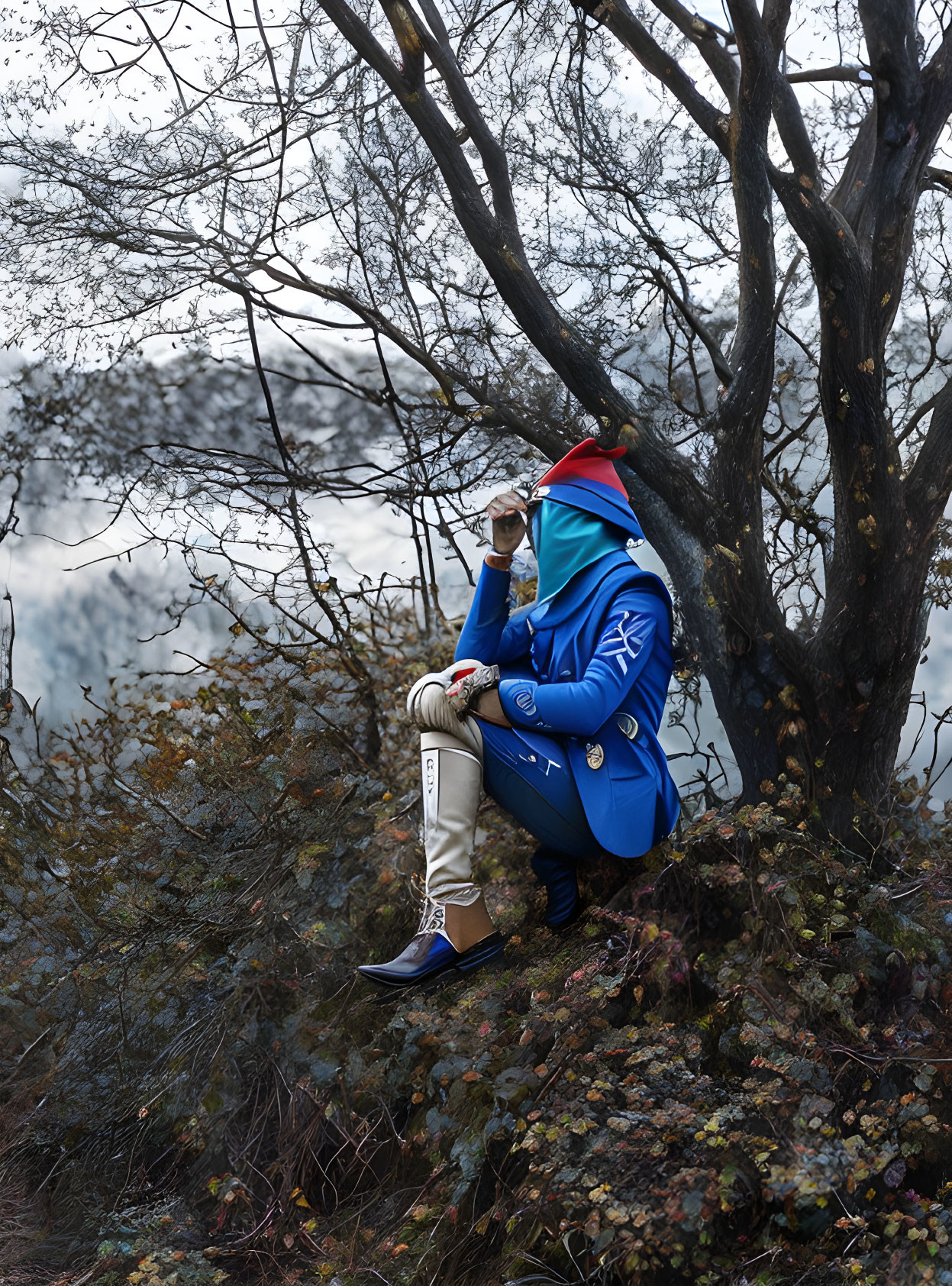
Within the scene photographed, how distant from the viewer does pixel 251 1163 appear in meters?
3.24

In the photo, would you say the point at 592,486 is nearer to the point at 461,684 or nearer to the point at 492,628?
the point at 492,628

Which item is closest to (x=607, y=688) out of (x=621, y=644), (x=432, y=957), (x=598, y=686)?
(x=598, y=686)

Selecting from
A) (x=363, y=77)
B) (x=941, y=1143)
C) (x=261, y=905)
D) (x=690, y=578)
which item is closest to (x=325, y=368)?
(x=363, y=77)

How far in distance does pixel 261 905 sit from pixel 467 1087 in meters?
1.37

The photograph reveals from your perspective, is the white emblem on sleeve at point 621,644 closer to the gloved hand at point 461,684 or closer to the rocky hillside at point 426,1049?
the gloved hand at point 461,684

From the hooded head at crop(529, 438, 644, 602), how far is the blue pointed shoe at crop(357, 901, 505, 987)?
99 cm

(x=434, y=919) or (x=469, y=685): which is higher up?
(x=469, y=685)

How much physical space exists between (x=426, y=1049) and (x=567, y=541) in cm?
165

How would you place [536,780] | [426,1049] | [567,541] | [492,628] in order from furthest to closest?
[426,1049] < [492,628] < [567,541] < [536,780]

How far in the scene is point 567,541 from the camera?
9.70 ft

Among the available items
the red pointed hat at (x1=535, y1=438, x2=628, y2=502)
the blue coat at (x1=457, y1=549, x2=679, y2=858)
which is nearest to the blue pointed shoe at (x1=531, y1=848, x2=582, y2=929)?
the blue coat at (x1=457, y1=549, x2=679, y2=858)

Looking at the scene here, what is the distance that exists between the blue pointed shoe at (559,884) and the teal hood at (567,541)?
80cm

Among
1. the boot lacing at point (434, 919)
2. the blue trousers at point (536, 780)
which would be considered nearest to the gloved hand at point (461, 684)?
the blue trousers at point (536, 780)

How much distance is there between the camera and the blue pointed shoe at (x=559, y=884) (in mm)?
3104
